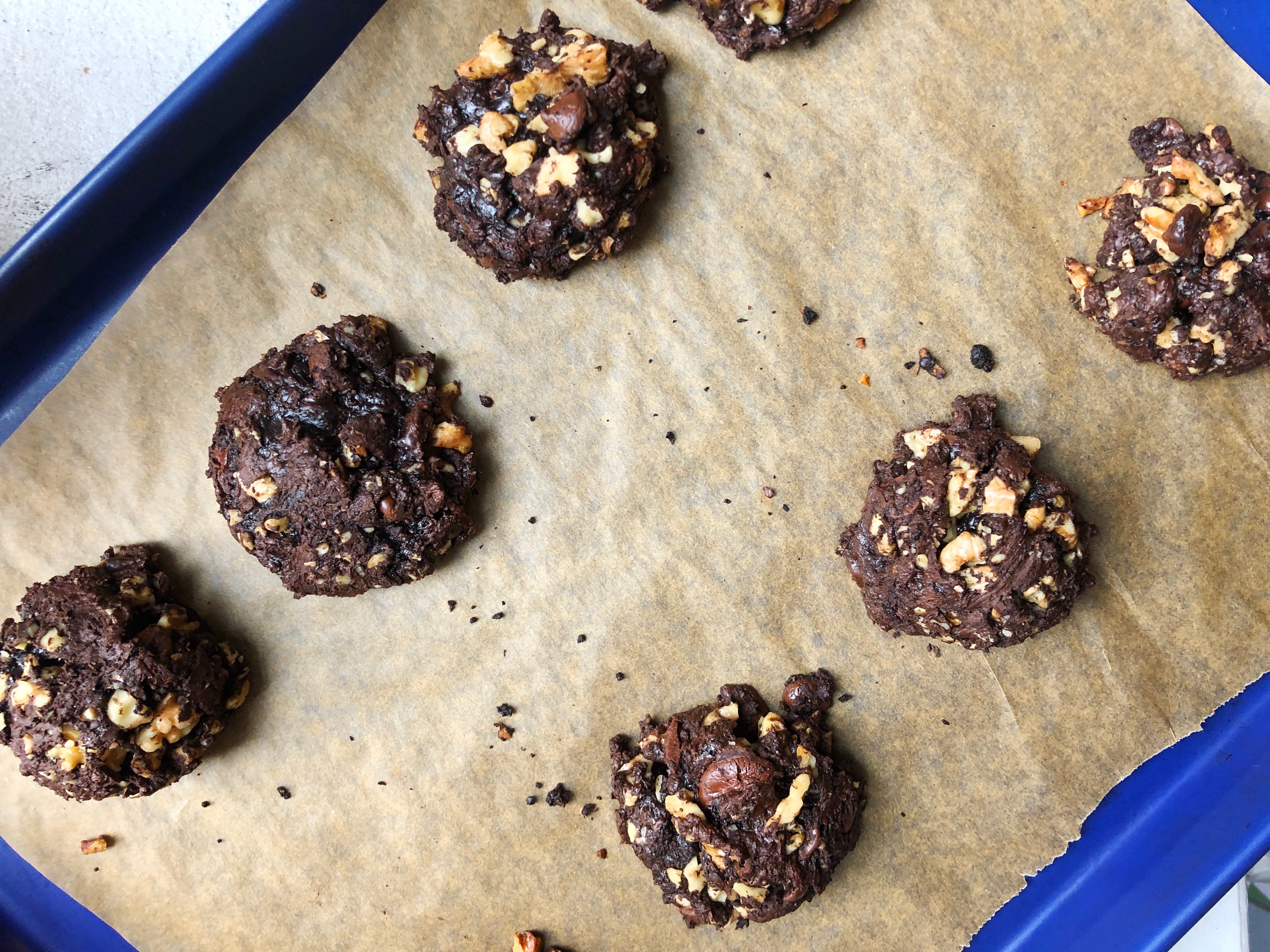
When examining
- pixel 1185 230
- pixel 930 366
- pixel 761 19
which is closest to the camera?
pixel 1185 230

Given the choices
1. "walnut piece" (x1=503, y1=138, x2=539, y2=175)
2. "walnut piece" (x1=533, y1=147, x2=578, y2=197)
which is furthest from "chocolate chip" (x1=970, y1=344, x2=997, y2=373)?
"walnut piece" (x1=503, y1=138, x2=539, y2=175)

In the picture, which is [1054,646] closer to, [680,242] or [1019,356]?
[1019,356]

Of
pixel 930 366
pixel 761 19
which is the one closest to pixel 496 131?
pixel 761 19

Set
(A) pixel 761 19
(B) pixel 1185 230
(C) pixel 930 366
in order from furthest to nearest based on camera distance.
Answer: (C) pixel 930 366, (A) pixel 761 19, (B) pixel 1185 230

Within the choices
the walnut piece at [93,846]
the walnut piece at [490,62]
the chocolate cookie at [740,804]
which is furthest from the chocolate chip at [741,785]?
the walnut piece at [490,62]

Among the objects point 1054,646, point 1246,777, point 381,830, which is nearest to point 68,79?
point 381,830

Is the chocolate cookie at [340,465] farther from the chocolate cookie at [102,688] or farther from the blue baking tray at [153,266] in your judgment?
the blue baking tray at [153,266]

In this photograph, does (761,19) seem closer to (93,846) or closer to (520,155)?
(520,155)

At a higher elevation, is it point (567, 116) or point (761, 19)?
point (567, 116)
